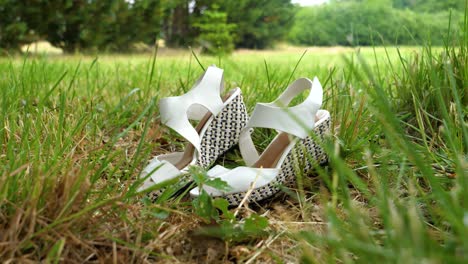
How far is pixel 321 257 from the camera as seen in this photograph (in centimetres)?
84

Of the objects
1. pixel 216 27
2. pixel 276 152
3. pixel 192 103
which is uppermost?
pixel 192 103

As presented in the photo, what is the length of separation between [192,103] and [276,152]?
0.28 m

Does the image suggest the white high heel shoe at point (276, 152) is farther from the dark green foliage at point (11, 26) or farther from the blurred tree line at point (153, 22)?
the dark green foliage at point (11, 26)

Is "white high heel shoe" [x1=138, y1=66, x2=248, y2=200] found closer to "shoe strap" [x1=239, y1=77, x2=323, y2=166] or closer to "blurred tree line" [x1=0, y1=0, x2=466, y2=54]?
"shoe strap" [x1=239, y1=77, x2=323, y2=166]

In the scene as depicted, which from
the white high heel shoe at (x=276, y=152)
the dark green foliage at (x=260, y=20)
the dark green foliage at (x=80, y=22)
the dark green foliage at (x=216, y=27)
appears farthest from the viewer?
the dark green foliage at (x=260, y=20)

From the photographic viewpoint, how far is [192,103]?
1.42 m

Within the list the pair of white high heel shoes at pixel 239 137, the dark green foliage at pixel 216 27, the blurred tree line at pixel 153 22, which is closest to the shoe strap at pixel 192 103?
the pair of white high heel shoes at pixel 239 137

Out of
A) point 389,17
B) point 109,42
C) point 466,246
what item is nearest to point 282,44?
point 389,17

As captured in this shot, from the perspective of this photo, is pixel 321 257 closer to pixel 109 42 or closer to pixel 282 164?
pixel 282 164

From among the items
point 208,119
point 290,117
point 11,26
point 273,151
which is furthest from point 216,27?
point 290,117

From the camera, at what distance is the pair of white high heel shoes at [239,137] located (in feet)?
3.91

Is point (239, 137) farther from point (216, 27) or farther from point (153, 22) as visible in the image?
point (216, 27)

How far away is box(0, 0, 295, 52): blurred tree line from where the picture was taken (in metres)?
8.01

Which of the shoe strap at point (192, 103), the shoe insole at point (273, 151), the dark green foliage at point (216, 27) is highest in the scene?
the shoe strap at point (192, 103)
